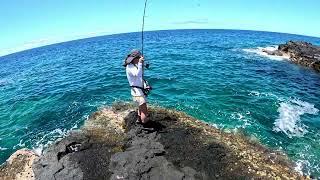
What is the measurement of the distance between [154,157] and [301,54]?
121 feet

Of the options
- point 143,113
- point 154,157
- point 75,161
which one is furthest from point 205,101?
point 75,161

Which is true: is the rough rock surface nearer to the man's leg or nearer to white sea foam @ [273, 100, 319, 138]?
the man's leg

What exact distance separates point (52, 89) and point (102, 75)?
5784 millimetres

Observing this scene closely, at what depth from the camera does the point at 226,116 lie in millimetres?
17625

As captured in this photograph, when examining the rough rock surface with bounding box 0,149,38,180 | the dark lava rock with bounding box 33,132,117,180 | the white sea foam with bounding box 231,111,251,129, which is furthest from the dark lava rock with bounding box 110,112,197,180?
the white sea foam with bounding box 231,111,251,129

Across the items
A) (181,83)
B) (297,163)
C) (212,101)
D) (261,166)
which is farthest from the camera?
(181,83)

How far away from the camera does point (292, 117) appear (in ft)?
60.2

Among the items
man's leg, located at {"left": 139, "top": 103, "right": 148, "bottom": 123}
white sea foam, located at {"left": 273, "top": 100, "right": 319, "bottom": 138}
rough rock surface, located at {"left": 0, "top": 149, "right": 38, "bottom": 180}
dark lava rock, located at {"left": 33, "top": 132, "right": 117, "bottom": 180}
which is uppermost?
man's leg, located at {"left": 139, "top": 103, "right": 148, "bottom": 123}

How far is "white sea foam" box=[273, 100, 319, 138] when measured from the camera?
53.9 ft

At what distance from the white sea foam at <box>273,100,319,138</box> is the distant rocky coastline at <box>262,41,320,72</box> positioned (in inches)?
569

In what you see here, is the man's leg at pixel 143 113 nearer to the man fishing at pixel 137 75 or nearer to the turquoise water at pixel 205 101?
the man fishing at pixel 137 75

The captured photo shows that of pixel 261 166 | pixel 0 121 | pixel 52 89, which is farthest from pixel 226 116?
pixel 52 89

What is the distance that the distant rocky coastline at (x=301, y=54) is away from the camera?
35066mm

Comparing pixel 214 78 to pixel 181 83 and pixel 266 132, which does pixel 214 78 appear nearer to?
pixel 181 83
